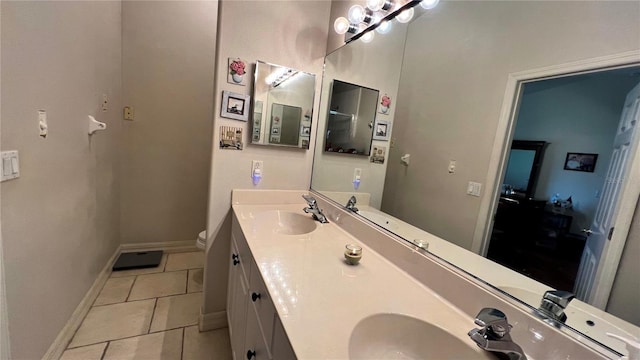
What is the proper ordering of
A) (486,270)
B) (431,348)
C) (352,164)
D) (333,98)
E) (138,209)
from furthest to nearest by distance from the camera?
(138,209) < (333,98) < (352,164) < (486,270) < (431,348)

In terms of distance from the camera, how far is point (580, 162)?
79cm

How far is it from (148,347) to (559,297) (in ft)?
6.75

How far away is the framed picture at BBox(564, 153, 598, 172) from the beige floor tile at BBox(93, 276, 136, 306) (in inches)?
111

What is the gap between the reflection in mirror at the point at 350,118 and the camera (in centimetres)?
154

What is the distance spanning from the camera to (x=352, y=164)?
1.66 meters

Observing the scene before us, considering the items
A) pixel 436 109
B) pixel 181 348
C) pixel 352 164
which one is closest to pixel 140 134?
pixel 181 348

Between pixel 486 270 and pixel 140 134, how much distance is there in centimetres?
297

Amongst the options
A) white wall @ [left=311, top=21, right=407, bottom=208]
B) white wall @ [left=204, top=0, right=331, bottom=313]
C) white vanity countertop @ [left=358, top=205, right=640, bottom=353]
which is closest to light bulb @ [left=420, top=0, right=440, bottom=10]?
white wall @ [left=311, top=21, right=407, bottom=208]

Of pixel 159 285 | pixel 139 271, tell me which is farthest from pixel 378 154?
pixel 139 271

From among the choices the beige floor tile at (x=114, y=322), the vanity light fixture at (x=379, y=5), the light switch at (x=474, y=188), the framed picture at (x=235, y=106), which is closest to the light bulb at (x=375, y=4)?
the vanity light fixture at (x=379, y=5)

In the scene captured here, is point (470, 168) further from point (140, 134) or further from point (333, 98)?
point (140, 134)

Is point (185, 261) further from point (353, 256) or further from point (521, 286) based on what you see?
point (521, 286)

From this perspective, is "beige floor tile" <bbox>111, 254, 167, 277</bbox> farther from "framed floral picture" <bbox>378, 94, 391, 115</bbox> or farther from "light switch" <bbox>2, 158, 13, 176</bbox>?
"framed floral picture" <bbox>378, 94, 391, 115</bbox>

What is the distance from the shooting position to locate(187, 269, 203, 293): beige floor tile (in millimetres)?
2160
